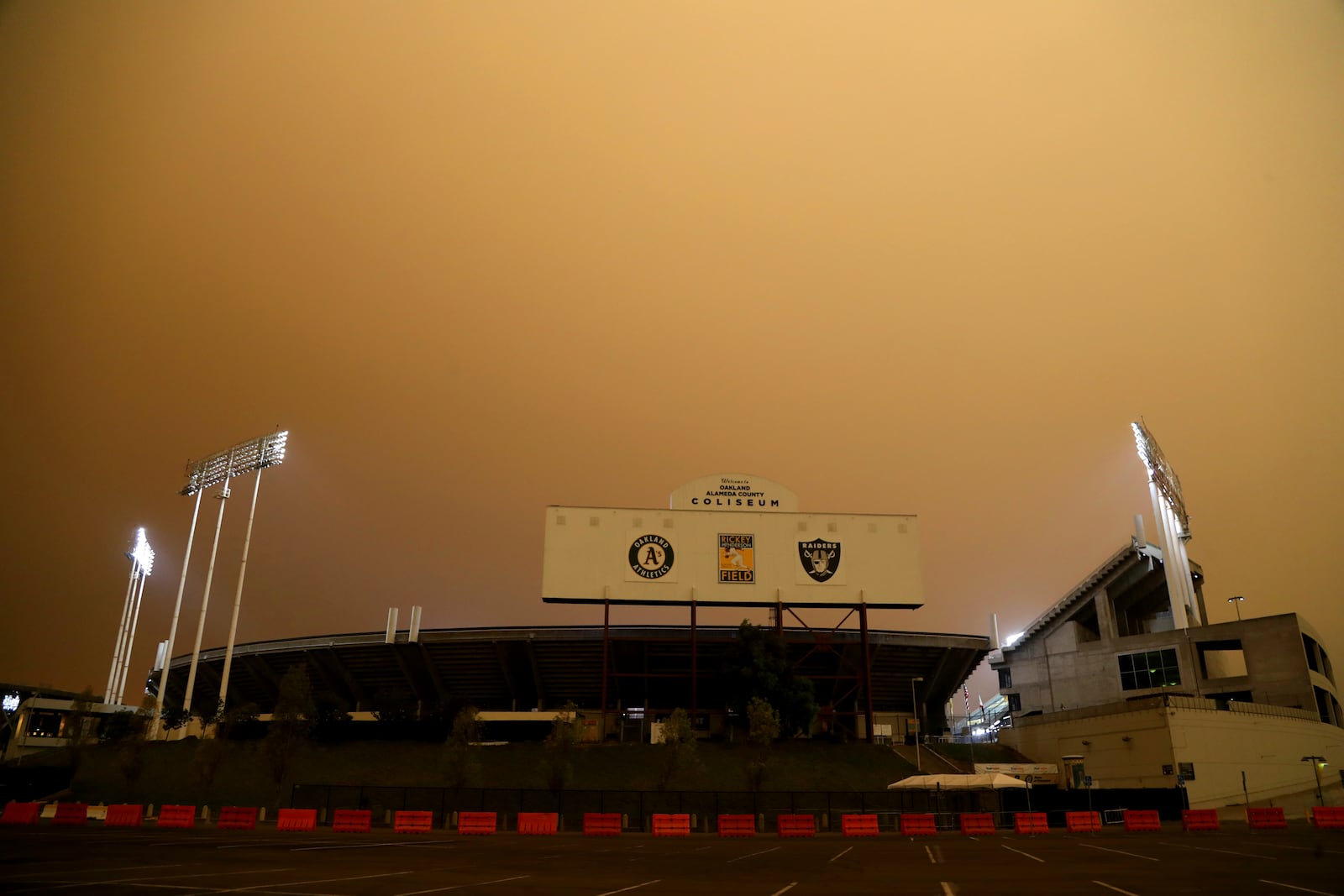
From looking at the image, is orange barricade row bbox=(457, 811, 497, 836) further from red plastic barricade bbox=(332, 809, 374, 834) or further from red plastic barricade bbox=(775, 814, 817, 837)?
red plastic barricade bbox=(775, 814, 817, 837)

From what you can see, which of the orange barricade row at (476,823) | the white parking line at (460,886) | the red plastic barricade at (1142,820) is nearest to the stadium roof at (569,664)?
the red plastic barricade at (1142,820)

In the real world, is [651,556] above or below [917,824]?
above

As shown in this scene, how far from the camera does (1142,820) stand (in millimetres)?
42844

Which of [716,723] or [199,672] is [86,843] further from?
[199,672]

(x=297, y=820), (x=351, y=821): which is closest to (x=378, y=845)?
(x=351, y=821)

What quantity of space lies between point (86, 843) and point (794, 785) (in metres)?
40.0

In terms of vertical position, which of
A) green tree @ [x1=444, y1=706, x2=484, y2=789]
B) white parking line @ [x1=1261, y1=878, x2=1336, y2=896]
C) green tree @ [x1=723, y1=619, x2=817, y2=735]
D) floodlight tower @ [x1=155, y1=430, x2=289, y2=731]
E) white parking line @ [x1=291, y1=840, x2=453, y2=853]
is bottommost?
white parking line @ [x1=291, y1=840, x2=453, y2=853]

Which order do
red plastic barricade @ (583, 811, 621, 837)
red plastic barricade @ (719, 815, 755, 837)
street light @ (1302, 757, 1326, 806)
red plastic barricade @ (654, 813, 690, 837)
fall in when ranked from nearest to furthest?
red plastic barricade @ (654, 813, 690, 837) → red plastic barricade @ (583, 811, 621, 837) → red plastic barricade @ (719, 815, 755, 837) → street light @ (1302, 757, 1326, 806)

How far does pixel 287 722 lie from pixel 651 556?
26767mm

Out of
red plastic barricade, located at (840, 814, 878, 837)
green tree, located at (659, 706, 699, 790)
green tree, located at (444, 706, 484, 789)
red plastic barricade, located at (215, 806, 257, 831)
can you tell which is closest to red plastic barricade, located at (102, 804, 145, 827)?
red plastic barricade, located at (215, 806, 257, 831)

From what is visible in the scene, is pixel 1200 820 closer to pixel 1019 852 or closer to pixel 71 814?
pixel 1019 852

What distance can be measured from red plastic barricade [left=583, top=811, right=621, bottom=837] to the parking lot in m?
6.38

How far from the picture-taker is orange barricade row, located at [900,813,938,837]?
41.6m

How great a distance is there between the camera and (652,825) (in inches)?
1602
